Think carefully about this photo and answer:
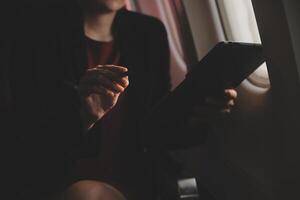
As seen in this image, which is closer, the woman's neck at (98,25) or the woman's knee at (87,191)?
the woman's knee at (87,191)

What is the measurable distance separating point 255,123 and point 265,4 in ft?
1.21

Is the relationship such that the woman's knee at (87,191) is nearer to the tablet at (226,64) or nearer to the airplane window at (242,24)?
the tablet at (226,64)

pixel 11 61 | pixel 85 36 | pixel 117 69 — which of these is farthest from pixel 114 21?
pixel 117 69

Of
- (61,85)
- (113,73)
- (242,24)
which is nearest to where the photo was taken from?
(113,73)

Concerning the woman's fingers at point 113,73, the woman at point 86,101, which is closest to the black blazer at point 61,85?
the woman at point 86,101

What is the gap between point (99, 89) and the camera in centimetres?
83

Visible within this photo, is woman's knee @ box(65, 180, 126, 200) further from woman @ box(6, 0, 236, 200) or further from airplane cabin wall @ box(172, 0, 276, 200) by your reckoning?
airplane cabin wall @ box(172, 0, 276, 200)

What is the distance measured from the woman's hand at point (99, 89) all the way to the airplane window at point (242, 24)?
45cm

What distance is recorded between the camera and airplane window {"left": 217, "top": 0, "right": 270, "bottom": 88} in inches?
43.9

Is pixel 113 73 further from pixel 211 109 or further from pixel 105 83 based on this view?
pixel 211 109

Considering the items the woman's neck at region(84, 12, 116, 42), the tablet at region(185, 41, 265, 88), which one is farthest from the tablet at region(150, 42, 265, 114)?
the woman's neck at region(84, 12, 116, 42)

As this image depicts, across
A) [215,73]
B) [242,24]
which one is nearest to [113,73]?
[215,73]

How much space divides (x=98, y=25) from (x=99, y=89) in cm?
39

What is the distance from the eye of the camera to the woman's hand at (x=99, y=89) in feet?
2.64
